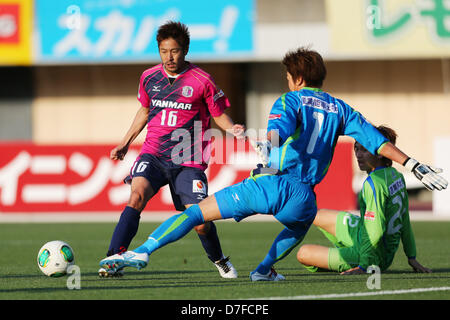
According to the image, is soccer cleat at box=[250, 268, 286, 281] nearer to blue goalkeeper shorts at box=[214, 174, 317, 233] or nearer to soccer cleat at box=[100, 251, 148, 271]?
blue goalkeeper shorts at box=[214, 174, 317, 233]

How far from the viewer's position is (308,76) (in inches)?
253

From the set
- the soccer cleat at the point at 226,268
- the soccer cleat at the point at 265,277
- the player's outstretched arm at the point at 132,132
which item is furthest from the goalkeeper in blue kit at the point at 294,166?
the player's outstretched arm at the point at 132,132

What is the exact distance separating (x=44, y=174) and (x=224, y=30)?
19.9 ft

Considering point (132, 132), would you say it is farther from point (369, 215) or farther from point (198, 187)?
point (369, 215)

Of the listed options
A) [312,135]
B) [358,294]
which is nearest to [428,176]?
[312,135]

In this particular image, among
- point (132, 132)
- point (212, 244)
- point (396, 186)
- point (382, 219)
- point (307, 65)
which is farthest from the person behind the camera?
point (132, 132)

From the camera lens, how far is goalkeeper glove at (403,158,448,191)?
611cm

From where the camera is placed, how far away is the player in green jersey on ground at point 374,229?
719 cm

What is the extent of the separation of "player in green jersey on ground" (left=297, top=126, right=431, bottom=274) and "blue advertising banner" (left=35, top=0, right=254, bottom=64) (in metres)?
13.7

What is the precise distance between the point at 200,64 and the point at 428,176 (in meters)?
18.0

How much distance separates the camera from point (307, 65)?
21.0 ft

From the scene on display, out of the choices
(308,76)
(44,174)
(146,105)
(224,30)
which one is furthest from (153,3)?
(308,76)

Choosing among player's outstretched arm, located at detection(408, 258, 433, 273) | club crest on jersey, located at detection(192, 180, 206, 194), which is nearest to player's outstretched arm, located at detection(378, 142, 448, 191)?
player's outstretched arm, located at detection(408, 258, 433, 273)
